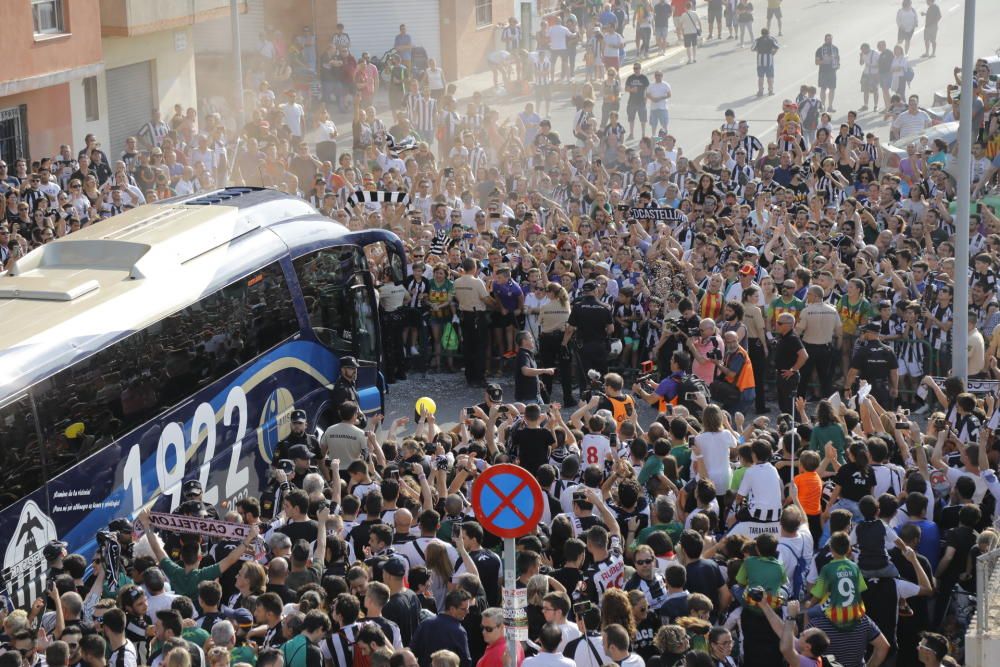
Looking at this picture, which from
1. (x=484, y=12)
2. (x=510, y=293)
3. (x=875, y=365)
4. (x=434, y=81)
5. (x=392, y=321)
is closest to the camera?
(x=875, y=365)

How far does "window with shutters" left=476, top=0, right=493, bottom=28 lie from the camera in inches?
1674

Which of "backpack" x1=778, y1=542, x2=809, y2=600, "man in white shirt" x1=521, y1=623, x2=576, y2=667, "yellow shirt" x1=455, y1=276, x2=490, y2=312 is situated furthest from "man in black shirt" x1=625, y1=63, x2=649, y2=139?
"man in white shirt" x1=521, y1=623, x2=576, y2=667

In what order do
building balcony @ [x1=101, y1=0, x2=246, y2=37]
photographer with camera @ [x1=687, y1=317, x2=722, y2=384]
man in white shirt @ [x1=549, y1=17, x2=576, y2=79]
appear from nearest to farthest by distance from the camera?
1. photographer with camera @ [x1=687, y1=317, x2=722, y2=384]
2. building balcony @ [x1=101, y1=0, x2=246, y2=37]
3. man in white shirt @ [x1=549, y1=17, x2=576, y2=79]

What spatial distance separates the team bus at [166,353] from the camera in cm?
1152

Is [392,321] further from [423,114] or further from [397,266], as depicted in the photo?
[423,114]

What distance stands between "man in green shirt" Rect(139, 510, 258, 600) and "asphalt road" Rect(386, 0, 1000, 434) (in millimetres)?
23070

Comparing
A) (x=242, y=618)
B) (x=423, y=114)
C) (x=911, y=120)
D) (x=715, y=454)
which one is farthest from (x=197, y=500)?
(x=423, y=114)

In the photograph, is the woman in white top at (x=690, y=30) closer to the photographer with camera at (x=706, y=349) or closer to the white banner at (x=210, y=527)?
the photographer with camera at (x=706, y=349)

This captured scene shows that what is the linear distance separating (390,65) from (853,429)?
25.7m

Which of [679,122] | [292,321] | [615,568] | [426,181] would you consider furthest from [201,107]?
[615,568]

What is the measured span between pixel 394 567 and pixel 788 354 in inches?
327

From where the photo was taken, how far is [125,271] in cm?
1343

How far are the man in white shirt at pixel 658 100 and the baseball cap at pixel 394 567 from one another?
23785 millimetres

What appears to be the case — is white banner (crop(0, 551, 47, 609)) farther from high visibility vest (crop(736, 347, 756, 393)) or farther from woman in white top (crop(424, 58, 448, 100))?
woman in white top (crop(424, 58, 448, 100))
